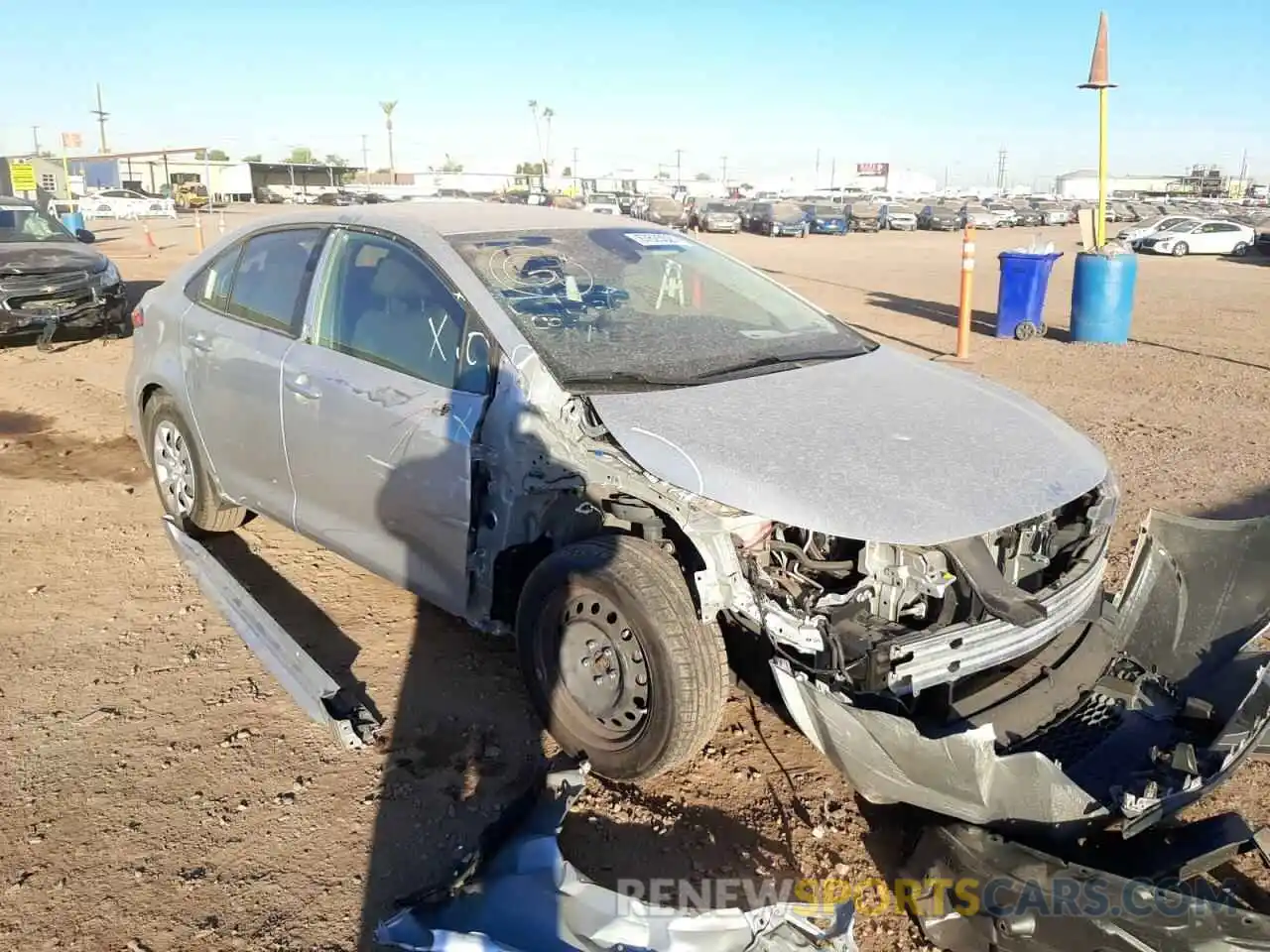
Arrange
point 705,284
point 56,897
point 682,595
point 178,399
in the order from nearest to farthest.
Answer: point 56,897 < point 682,595 < point 705,284 < point 178,399

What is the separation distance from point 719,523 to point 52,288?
10455mm

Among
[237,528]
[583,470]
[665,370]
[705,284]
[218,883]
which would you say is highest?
[705,284]

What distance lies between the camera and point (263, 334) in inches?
165

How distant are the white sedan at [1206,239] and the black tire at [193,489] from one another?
32.9m

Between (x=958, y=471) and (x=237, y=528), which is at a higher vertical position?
(x=958, y=471)

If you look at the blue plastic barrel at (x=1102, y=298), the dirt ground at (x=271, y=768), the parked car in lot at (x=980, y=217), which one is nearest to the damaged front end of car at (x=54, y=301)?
the dirt ground at (x=271, y=768)

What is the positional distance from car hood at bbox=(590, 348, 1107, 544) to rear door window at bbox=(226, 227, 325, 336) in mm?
1665

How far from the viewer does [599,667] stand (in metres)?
3.12

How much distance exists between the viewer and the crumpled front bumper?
2.45m

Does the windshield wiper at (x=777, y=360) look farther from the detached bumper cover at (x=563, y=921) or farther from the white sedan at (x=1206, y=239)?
the white sedan at (x=1206, y=239)

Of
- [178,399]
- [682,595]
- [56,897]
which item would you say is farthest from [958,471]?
[178,399]

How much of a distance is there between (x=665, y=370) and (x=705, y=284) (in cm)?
91

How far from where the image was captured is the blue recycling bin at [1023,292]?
11984mm

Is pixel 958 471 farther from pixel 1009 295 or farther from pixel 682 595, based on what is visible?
pixel 1009 295
